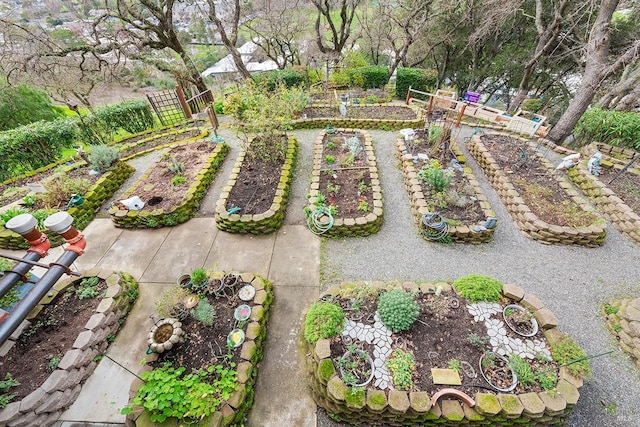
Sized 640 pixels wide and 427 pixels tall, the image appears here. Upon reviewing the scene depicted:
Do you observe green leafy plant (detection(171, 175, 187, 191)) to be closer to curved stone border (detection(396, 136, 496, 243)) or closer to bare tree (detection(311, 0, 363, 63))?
curved stone border (detection(396, 136, 496, 243))

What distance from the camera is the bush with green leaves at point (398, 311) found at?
121 inches

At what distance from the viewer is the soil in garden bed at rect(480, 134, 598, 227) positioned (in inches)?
186

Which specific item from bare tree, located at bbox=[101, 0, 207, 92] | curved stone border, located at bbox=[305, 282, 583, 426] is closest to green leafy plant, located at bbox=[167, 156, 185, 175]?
curved stone border, located at bbox=[305, 282, 583, 426]

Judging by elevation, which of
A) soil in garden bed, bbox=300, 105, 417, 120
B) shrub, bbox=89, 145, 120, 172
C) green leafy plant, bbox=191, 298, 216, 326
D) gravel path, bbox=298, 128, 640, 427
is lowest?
gravel path, bbox=298, 128, 640, 427

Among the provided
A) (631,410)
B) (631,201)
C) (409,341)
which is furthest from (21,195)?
(631,201)

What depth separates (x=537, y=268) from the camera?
4.16 metres

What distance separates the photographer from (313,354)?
118 inches

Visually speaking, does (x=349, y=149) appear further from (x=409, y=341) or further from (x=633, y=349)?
(x=633, y=349)

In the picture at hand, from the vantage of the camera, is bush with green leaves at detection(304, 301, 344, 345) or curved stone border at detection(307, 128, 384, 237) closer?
bush with green leaves at detection(304, 301, 344, 345)

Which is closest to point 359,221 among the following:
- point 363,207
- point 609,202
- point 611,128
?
point 363,207

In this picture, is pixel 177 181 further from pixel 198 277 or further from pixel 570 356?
pixel 570 356

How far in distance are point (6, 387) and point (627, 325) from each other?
23.9 feet

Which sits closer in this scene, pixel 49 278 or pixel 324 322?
pixel 49 278

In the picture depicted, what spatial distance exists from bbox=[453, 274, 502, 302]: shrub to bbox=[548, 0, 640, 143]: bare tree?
6.76 meters
